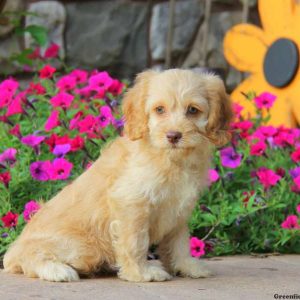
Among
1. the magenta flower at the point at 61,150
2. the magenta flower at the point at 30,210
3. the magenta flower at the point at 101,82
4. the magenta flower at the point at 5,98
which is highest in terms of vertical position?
the magenta flower at the point at 101,82

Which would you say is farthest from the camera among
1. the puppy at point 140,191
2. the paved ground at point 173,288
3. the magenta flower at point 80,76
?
the magenta flower at point 80,76

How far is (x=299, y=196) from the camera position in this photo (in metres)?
5.54

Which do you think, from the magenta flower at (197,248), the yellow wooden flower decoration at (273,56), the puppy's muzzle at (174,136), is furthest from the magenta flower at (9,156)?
the yellow wooden flower decoration at (273,56)

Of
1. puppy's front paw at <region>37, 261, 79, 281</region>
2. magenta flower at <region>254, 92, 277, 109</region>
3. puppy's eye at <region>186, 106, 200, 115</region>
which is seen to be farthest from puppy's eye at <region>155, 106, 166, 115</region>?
magenta flower at <region>254, 92, 277, 109</region>

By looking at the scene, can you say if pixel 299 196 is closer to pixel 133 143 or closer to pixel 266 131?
pixel 266 131

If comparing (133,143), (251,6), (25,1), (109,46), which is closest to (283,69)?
(251,6)

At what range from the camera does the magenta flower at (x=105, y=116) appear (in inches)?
218

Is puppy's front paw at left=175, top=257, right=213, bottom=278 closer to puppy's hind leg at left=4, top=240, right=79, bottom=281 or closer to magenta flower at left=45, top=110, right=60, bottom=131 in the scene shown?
puppy's hind leg at left=4, top=240, right=79, bottom=281

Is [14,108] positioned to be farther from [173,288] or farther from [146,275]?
[173,288]

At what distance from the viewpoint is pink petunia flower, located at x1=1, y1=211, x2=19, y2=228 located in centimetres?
482

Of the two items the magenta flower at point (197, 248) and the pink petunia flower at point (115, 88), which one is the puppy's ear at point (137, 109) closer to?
the magenta flower at point (197, 248)

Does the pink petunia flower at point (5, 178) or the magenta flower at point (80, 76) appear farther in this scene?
the magenta flower at point (80, 76)

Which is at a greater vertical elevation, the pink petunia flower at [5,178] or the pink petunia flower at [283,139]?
the pink petunia flower at [283,139]

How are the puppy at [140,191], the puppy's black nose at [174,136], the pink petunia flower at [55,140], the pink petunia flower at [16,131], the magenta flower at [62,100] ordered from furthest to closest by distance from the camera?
the magenta flower at [62,100] < the pink petunia flower at [16,131] < the pink petunia flower at [55,140] < the puppy at [140,191] < the puppy's black nose at [174,136]
